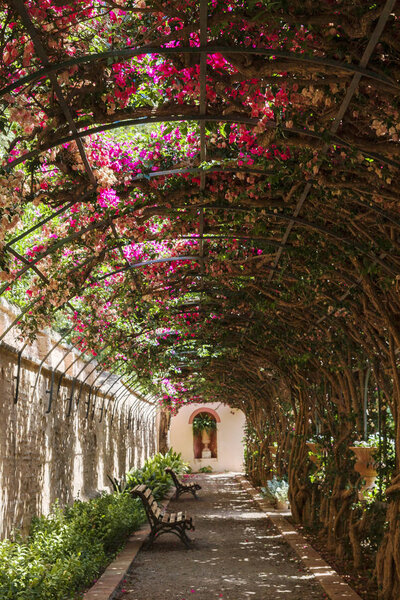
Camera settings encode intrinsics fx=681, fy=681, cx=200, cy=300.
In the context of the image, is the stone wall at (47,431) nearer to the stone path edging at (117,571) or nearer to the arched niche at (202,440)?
the stone path edging at (117,571)

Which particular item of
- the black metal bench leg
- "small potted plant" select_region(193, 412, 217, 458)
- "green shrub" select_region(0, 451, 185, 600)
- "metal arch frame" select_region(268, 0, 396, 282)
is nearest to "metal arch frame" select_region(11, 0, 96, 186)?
"metal arch frame" select_region(268, 0, 396, 282)

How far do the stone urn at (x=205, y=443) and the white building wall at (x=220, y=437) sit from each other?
37 cm

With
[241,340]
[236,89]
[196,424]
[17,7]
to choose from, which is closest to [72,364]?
[241,340]

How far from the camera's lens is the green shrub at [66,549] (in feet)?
17.3

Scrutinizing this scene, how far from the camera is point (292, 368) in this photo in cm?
985

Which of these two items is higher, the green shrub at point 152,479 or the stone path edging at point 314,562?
the green shrub at point 152,479

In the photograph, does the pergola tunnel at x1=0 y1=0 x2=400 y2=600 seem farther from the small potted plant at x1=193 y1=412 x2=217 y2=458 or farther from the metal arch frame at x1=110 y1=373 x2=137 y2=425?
the small potted plant at x1=193 y1=412 x2=217 y2=458

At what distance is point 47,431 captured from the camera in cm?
851

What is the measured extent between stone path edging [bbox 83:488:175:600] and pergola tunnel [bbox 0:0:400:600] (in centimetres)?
16

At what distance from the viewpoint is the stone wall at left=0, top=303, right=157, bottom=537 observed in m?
6.59

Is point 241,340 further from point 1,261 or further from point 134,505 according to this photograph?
point 1,261

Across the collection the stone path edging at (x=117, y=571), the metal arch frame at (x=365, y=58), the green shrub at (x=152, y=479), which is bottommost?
the stone path edging at (x=117, y=571)

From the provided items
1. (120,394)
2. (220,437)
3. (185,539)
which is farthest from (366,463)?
(220,437)

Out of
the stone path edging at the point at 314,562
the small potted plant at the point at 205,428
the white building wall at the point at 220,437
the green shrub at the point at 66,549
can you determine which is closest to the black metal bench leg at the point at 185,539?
the green shrub at the point at 66,549
